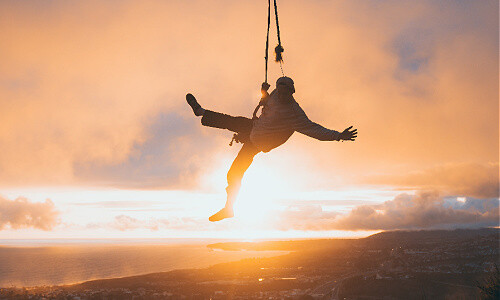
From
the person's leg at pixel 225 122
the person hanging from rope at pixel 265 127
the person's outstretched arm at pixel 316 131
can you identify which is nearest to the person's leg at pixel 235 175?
the person hanging from rope at pixel 265 127

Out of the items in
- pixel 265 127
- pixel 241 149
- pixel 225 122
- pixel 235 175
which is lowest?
pixel 235 175

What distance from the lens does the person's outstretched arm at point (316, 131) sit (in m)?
5.58

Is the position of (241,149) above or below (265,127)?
below

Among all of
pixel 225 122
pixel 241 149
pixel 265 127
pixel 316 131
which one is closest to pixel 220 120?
pixel 225 122

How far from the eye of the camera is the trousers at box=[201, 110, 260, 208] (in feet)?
22.2

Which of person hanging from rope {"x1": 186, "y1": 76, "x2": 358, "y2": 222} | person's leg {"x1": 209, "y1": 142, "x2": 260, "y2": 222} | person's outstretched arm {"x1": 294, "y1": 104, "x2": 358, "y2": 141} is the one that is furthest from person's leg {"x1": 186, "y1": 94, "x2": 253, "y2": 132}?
person's outstretched arm {"x1": 294, "y1": 104, "x2": 358, "y2": 141}

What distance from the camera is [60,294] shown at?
14025 cm

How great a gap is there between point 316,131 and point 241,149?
1.58m

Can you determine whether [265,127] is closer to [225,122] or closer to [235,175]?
[225,122]

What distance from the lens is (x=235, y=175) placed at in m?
6.79

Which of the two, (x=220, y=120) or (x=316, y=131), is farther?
(x=220, y=120)

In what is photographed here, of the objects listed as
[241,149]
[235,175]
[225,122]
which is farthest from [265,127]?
[235,175]

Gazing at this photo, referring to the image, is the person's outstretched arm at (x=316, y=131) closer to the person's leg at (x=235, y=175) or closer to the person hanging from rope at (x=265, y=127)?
the person hanging from rope at (x=265, y=127)

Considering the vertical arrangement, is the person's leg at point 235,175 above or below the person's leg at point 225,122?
below
